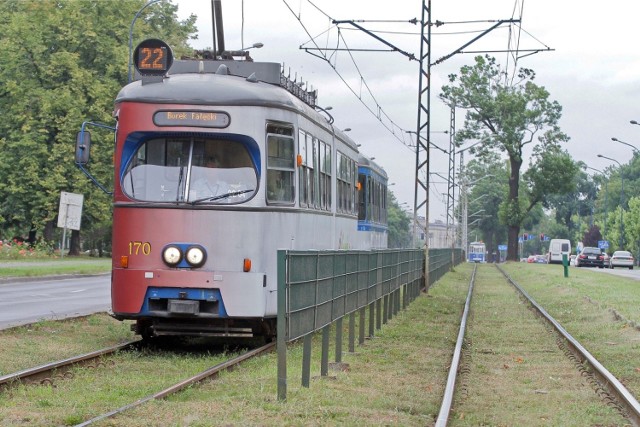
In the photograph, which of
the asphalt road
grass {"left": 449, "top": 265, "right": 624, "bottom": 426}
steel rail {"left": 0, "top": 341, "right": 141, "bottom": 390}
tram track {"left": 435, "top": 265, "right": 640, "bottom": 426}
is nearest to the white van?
the asphalt road

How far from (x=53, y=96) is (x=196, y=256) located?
45.7 m

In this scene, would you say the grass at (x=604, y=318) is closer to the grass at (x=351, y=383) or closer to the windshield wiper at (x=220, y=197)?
the grass at (x=351, y=383)

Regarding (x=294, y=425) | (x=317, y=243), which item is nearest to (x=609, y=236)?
(x=317, y=243)

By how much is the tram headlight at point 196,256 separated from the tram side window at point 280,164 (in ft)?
3.88

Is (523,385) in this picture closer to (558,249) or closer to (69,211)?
(69,211)

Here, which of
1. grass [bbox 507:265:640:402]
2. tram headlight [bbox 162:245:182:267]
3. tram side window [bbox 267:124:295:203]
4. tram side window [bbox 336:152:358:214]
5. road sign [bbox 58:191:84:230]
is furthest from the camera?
road sign [bbox 58:191:84:230]

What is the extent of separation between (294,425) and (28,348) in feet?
21.4

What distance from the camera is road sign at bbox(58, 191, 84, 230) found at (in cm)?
4247

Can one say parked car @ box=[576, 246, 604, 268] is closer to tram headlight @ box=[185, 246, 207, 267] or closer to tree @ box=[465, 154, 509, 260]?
tram headlight @ box=[185, 246, 207, 267]

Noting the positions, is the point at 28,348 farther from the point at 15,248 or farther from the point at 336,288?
the point at 15,248

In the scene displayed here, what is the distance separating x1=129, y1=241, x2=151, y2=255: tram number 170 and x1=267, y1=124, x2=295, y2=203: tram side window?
5.44 ft

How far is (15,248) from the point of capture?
50.8 m

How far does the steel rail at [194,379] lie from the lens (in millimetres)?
9164

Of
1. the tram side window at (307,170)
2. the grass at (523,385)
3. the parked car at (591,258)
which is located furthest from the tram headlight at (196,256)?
the parked car at (591,258)
